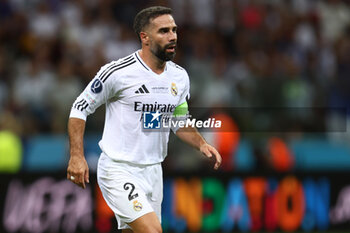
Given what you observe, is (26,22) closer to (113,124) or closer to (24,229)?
(24,229)

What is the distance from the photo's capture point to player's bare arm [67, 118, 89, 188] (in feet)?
18.2

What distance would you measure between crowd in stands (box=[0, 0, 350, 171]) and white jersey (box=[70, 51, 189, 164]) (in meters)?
5.48

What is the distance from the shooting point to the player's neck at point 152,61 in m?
6.23

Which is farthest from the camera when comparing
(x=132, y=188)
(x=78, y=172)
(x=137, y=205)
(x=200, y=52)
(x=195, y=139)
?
(x=200, y=52)

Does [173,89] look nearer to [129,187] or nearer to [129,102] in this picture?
[129,102]

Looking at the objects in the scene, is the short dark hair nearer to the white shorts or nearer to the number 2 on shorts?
the white shorts

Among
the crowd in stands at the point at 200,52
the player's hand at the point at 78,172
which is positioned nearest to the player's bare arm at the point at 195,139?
the player's hand at the point at 78,172

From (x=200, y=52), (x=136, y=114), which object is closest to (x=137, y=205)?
(x=136, y=114)

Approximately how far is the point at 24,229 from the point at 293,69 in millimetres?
6042

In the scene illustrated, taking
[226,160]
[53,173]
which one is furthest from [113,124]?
[226,160]

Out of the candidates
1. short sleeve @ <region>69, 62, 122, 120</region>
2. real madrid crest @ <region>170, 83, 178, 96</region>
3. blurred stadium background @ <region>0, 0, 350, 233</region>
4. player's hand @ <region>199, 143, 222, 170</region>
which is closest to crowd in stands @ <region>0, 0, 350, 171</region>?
blurred stadium background @ <region>0, 0, 350, 233</region>

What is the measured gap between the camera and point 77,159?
562 centimetres

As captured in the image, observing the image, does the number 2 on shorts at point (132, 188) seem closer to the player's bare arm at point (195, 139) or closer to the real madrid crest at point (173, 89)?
the player's bare arm at point (195, 139)

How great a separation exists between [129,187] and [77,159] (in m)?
0.60
